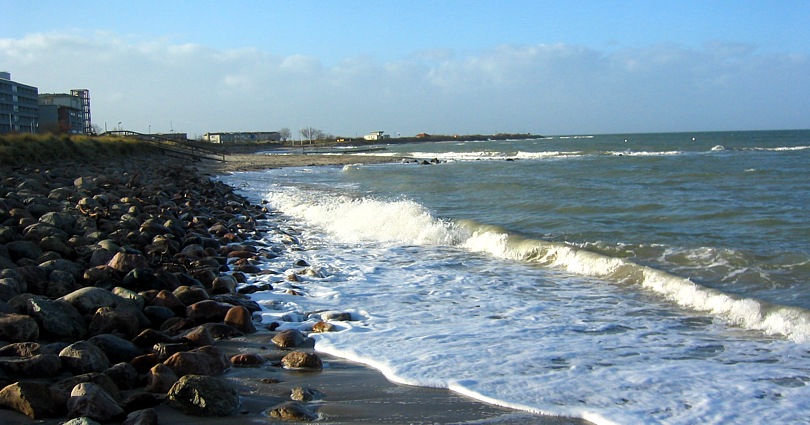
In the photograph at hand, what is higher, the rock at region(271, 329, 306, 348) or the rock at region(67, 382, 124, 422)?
the rock at region(67, 382, 124, 422)

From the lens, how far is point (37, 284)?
6.16 m

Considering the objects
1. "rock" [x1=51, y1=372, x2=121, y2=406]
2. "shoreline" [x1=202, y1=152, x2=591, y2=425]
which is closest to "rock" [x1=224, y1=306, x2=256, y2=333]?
"shoreline" [x1=202, y1=152, x2=591, y2=425]

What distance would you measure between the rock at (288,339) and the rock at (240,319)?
39 centimetres

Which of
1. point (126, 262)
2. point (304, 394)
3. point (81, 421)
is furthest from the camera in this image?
point (126, 262)

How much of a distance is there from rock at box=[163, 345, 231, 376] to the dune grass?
59.9 feet

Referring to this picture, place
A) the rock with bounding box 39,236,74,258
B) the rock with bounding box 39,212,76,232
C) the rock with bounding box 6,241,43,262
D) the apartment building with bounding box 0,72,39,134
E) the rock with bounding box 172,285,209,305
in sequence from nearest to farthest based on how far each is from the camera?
the rock with bounding box 172,285,209,305 → the rock with bounding box 6,241,43,262 → the rock with bounding box 39,236,74,258 → the rock with bounding box 39,212,76,232 → the apartment building with bounding box 0,72,39,134

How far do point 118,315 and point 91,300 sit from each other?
1.59 feet

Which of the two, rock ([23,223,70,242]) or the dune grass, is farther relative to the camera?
the dune grass

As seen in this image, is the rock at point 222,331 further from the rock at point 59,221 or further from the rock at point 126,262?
the rock at point 59,221

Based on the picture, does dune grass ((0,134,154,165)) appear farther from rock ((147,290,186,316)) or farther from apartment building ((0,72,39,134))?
apartment building ((0,72,39,134))

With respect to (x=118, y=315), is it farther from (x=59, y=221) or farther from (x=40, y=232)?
(x=59, y=221)

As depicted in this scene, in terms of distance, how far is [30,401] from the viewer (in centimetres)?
357

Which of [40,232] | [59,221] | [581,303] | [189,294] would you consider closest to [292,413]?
[189,294]

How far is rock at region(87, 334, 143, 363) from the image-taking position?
4.61m
